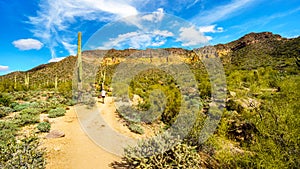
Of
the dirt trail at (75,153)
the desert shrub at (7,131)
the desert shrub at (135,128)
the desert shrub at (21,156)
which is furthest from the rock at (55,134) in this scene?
the desert shrub at (135,128)

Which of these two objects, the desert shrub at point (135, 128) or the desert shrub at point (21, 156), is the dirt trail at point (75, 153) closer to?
the desert shrub at point (21, 156)

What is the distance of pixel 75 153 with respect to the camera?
6.32 m

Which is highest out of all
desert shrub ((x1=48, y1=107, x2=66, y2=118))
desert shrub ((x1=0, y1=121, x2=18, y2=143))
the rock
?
desert shrub ((x1=48, y1=107, x2=66, y2=118))

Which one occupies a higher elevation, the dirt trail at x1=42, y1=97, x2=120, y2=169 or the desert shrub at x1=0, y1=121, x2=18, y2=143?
the desert shrub at x1=0, y1=121, x2=18, y2=143

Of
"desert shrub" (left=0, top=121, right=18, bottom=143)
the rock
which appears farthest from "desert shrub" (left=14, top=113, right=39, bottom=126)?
the rock

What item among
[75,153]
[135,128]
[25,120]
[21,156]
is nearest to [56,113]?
[25,120]

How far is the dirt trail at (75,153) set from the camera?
18.4ft

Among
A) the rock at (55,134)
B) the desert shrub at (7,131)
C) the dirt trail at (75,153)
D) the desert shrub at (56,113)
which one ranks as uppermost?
the desert shrub at (56,113)

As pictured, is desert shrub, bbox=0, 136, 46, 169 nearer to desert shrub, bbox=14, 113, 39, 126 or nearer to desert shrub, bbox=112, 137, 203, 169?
desert shrub, bbox=112, 137, 203, 169

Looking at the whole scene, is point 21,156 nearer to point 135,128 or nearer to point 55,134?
point 55,134

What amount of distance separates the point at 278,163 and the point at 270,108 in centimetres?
250

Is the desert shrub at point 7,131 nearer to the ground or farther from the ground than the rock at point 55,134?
farther from the ground

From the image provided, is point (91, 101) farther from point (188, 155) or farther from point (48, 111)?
point (188, 155)

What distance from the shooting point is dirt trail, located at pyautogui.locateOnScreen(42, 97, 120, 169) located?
18.4 feet
